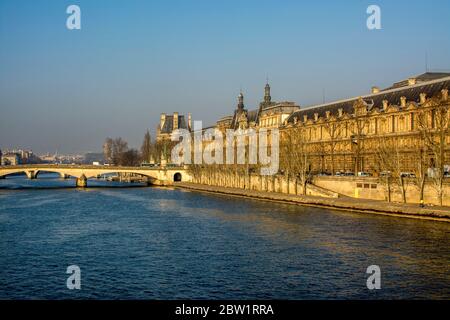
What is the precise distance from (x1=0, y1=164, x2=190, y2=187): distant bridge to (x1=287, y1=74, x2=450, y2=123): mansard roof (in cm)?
3702

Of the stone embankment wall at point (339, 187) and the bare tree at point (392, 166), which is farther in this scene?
the bare tree at point (392, 166)

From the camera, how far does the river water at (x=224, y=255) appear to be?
24.9 m

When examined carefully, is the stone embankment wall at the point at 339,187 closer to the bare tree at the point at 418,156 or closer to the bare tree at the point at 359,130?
the bare tree at the point at 418,156

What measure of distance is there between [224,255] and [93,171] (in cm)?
8803

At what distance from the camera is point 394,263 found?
98.3 feet

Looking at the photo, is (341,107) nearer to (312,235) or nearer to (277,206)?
(277,206)

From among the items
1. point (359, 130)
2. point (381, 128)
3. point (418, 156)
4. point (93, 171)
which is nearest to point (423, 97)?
point (418, 156)

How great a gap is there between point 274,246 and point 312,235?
503cm

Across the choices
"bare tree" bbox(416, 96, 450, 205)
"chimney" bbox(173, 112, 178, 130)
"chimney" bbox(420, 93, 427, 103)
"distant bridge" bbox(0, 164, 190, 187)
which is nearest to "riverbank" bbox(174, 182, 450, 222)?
"bare tree" bbox(416, 96, 450, 205)

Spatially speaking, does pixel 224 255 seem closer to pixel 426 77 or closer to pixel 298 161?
pixel 298 161

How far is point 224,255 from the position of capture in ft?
107

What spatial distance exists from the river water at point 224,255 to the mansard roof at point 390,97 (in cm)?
2125

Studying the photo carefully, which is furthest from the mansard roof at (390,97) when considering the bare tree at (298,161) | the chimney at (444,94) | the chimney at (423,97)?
the bare tree at (298,161)
